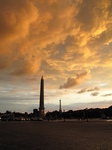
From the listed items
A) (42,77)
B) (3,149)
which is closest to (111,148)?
(3,149)

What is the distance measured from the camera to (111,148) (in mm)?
16359

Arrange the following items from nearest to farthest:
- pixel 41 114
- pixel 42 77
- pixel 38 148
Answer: pixel 38 148 → pixel 42 77 → pixel 41 114

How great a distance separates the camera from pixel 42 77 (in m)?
126

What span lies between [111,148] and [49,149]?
446 centimetres

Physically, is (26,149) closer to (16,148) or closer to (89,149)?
(16,148)

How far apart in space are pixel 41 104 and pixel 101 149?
116m

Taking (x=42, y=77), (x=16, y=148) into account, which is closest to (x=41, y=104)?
(x=42, y=77)

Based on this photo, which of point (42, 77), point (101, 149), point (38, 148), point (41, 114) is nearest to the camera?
point (101, 149)

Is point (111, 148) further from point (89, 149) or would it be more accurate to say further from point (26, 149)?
point (26, 149)

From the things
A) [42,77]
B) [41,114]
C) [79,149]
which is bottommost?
[79,149]

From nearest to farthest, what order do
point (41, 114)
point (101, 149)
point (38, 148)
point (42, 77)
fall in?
point (101, 149) → point (38, 148) → point (42, 77) → point (41, 114)

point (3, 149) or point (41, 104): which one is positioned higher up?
point (41, 104)

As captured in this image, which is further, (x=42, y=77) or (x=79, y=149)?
(x=42, y=77)

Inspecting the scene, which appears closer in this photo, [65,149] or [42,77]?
[65,149]
